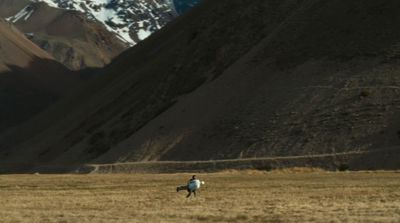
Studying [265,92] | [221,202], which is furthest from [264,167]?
[221,202]

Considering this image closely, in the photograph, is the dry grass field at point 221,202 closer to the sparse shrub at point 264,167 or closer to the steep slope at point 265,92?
the sparse shrub at point 264,167

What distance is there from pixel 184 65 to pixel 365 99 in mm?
43203

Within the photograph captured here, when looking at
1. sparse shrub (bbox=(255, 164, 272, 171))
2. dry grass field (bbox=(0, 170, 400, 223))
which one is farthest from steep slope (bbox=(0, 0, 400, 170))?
dry grass field (bbox=(0, 170, 400, 223))

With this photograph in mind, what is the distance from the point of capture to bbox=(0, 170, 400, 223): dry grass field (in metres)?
28.8

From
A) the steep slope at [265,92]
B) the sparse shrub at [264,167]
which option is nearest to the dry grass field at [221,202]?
the sparse shrub at [264,167]

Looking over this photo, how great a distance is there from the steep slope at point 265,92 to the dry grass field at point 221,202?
22.9 meters

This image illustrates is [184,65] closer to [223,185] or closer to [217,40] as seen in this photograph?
[217,40]

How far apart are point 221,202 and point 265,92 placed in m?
52.0

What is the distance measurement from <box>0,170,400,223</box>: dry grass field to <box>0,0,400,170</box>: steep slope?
22.9m

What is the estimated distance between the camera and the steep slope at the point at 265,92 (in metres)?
76.4

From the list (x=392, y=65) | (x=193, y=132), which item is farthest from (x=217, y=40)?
(x=392, y=65)

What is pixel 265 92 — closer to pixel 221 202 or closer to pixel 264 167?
pixel 264 167

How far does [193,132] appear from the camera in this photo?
8631cm

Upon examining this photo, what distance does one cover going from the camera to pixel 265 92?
86688mm
